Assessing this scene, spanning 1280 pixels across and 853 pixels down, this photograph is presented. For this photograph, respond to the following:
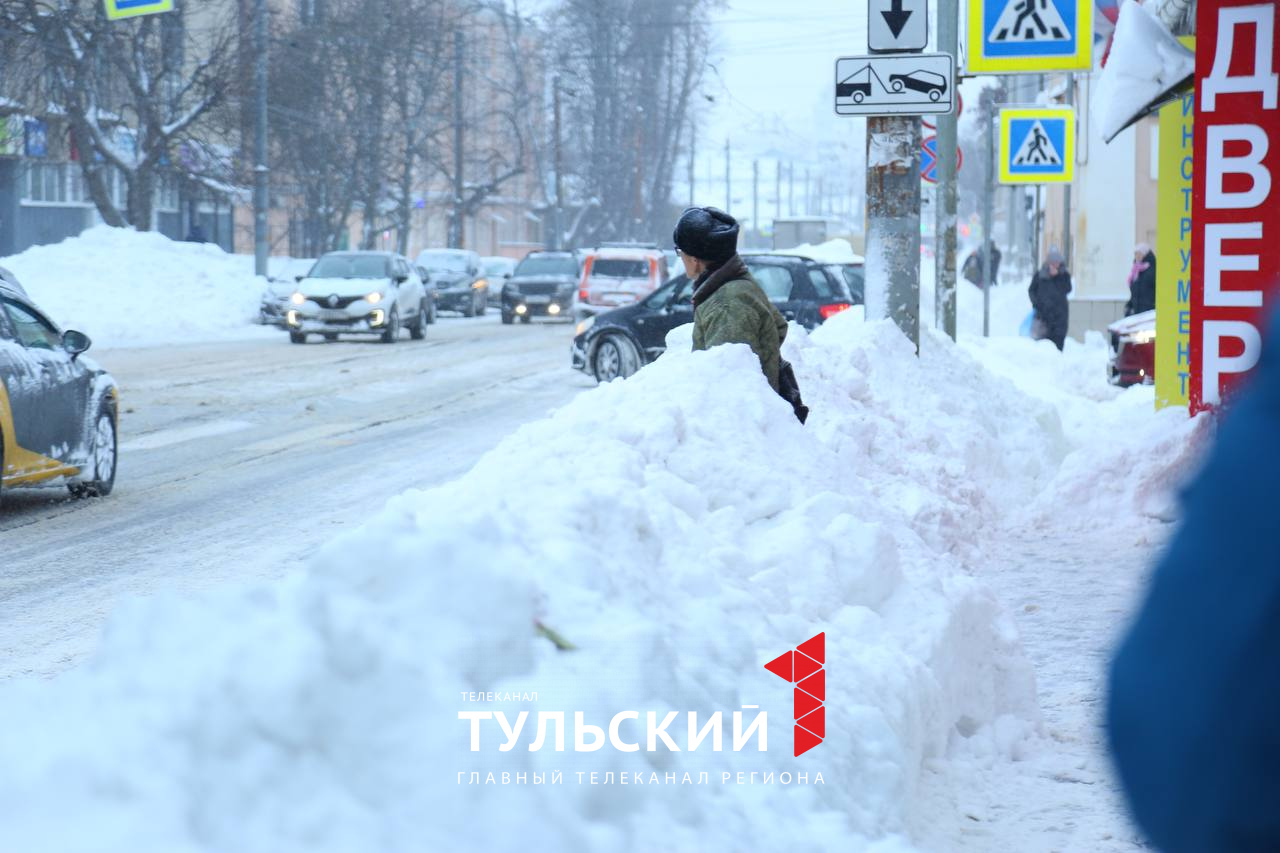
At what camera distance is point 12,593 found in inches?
309

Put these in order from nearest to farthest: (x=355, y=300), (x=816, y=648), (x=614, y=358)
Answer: (x=816, y=648) → (x=614, y=358) → (x=355, y=300)

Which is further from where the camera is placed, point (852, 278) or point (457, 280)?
point (457, 280)

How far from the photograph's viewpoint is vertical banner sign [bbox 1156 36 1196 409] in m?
13.1

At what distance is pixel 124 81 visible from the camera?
42156mm

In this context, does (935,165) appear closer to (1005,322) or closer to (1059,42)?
(1059,42)

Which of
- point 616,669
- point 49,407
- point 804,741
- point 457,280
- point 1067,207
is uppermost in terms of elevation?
point 1067,207

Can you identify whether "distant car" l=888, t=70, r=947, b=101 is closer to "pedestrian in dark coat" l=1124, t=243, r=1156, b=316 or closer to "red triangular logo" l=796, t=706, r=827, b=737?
"red triangular logo" l=796, t=706, r=827, b=737

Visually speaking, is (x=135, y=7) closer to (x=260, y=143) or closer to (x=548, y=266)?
(x=260, y=143)

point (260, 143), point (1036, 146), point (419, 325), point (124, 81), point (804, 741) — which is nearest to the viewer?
point (804, 741)

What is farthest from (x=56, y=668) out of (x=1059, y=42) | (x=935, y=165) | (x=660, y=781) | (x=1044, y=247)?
(x=1044, y=247)

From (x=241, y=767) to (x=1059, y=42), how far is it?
12.9m

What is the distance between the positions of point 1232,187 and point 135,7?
19.9 metres

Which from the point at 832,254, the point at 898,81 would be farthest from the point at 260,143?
the point at 898,81

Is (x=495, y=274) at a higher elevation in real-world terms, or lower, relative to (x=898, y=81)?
lower
